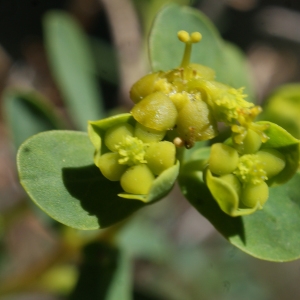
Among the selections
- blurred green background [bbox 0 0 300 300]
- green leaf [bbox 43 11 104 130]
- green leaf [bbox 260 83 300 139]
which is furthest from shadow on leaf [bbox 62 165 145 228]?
green leaf [bbox 43 11 104 130]

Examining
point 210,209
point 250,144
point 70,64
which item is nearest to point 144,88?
point 250,144

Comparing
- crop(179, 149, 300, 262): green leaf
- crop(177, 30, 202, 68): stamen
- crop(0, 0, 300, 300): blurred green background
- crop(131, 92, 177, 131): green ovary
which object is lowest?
crop(0, 0, 300, 300): blurred green background

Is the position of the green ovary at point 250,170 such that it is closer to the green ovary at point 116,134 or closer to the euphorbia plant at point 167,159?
the euphorbia plant at point 167,159

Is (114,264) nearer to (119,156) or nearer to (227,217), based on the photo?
(227,217)

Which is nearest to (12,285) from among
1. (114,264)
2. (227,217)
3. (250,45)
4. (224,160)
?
(114,264)

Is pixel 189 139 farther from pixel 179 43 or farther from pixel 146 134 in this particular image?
pixel 179 43

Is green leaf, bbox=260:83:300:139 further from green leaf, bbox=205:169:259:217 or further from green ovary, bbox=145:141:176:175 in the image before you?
green ovary, bbox=145:141:176:175
